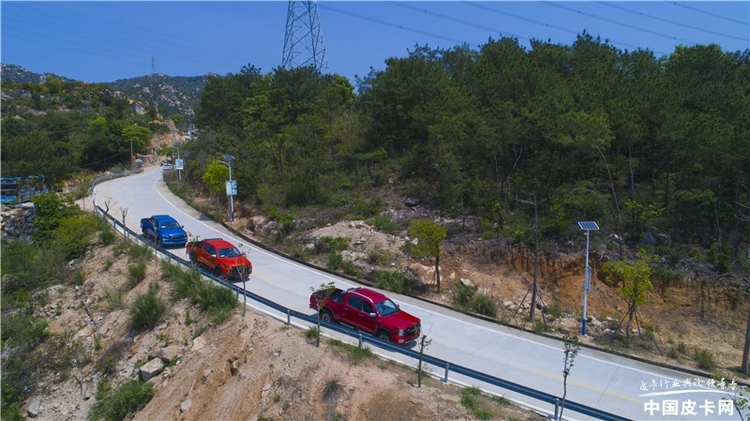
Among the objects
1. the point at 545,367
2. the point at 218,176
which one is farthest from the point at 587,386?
the point at 218,176

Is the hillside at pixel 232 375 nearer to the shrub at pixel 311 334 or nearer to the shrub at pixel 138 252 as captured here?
the shrub at pixel 311 334

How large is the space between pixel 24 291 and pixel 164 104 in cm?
15715

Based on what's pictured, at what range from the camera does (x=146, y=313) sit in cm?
1911

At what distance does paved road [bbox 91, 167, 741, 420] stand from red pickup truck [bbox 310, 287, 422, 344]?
906 mm

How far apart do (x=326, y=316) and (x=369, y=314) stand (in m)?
2.05

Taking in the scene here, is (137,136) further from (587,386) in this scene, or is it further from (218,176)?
(587,386)

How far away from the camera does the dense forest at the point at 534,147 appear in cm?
2347

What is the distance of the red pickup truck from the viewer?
15.1 metres

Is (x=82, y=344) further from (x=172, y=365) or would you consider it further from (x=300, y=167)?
(x=300, y=167)

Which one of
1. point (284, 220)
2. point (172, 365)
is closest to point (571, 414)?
point (172, 365)

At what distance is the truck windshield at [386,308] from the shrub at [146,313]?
30.4ft

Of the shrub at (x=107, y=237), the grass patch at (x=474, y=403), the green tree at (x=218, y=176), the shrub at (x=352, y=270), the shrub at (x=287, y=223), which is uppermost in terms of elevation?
the green tree at (x=218, y=176)

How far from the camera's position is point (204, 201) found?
39844mm

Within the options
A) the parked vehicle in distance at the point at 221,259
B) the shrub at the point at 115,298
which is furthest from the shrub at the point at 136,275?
the parked vehicle in distance at the point at 221,259
